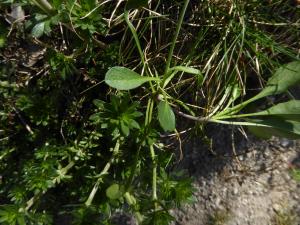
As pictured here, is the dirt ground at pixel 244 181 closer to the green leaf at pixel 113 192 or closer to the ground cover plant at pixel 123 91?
the ground cover plant at pixel 123 91

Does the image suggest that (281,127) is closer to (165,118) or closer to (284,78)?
(284,78)

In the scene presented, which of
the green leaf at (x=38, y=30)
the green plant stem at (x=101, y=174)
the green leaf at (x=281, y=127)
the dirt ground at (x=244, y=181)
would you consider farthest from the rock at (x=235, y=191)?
the green leaf at (x=38, y=30)

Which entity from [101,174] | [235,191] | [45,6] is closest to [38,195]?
[101,174]

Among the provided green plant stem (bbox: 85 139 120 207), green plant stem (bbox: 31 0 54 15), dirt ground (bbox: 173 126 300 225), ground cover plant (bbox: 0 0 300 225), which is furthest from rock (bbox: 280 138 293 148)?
green plant stem (bbox: 31 0 54 15)

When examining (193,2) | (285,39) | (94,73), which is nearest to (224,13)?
(193,2)

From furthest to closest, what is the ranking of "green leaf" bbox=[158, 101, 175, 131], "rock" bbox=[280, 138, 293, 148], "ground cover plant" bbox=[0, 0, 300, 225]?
"rock" bbox=[280, 138, 293, 148] < "ground cover plant" bbox=[0, 0, 300, 225] < "green leaf" bbox=[158, 101, 175, 131]

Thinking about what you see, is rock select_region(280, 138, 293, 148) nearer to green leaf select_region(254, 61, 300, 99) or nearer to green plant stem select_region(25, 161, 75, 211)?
green leaf select_region(254, 61, 300, 99)
